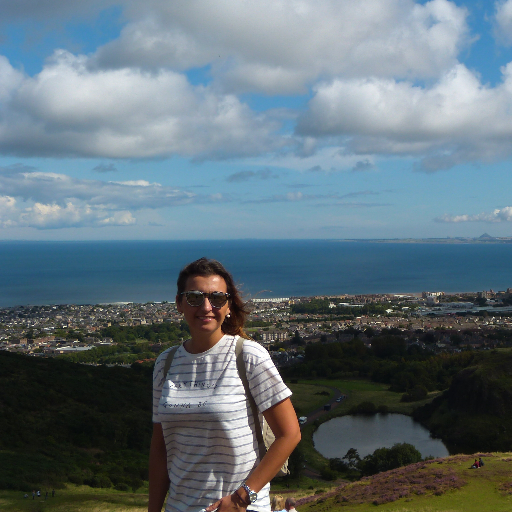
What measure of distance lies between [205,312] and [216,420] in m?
0.46

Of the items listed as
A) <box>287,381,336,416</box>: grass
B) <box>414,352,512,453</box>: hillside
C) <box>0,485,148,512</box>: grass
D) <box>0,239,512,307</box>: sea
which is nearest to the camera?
<box>0,485,148,512</box>: grass

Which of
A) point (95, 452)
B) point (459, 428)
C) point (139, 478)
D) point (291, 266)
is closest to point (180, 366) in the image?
point (139, 478)

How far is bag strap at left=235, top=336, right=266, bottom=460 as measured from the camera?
7.02 ft

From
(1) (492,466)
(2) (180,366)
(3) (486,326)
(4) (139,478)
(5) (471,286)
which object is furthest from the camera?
(5) (471,286)

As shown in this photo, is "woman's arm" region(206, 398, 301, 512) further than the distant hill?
No

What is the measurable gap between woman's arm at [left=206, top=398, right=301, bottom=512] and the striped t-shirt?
0.04m

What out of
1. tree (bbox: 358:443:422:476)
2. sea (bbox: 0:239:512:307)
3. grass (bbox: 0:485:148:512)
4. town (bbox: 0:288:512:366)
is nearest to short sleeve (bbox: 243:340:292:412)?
grass (bbox: 0:485:148:512)

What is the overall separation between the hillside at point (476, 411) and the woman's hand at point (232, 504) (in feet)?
72.7

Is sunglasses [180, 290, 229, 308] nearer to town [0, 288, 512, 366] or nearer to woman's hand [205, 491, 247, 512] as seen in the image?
woman's hand [205, 491, 247, 512]

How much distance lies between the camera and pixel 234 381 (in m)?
2.13

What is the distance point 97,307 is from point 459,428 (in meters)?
60.1

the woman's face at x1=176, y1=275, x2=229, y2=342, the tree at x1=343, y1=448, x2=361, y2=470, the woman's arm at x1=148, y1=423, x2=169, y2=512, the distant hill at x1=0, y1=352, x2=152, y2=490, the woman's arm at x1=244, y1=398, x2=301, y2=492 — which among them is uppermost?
the woman's face at x1=176, y1=275, x2=229, y2=342

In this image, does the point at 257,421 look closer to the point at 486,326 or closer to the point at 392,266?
the point at 486,326

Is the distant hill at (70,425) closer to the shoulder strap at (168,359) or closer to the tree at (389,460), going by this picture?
the tree at (389,460)
